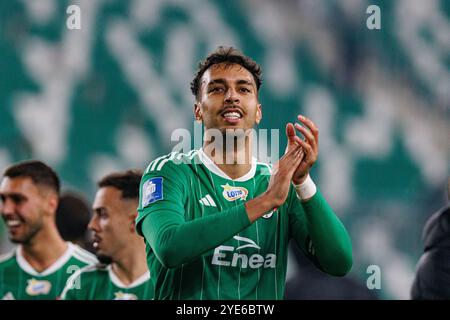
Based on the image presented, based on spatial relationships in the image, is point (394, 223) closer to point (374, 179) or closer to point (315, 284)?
point (374, 179)

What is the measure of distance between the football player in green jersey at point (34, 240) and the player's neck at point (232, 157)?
208 cm

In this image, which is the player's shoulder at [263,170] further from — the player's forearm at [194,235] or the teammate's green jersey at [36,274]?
the teammate's green jersey at [36,274]

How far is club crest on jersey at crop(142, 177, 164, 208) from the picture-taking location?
83.7 inches

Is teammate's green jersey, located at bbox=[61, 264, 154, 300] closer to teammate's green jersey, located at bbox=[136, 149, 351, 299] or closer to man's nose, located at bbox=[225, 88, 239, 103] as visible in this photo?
teammate's green jersey, located at bbox=[136, 149, 351, 299]

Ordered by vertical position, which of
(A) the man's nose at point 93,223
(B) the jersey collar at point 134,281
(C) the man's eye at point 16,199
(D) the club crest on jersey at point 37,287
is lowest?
(D) the club crest on jersey at point 37,287

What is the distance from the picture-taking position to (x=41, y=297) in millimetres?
4160

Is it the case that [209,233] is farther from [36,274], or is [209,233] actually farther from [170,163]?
[36,274]

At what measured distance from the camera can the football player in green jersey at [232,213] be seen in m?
1.99

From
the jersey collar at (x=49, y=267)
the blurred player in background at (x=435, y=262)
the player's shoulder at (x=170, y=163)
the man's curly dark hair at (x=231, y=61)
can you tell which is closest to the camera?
the player's shoulder at (x=170, y=163)

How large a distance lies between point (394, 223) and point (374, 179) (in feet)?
1.01

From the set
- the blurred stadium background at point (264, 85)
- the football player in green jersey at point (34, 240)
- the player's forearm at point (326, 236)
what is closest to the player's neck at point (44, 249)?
the football player in green jersey at point (34, 240)

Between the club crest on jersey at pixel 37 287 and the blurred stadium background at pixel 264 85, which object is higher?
the blurred stadium background at pixel 264 85

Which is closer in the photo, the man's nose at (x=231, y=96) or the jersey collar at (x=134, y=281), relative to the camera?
the man's nose at (x=231, y=96)

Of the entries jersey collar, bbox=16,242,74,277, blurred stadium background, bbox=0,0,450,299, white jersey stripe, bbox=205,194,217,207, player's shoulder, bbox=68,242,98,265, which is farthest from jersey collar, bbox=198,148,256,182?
jersey collar, bbox=16,242,74,277
